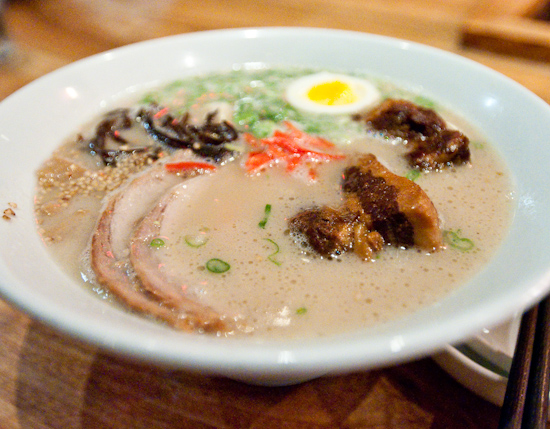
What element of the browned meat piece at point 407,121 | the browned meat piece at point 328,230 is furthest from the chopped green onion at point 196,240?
the browned meat piece at point 407,121

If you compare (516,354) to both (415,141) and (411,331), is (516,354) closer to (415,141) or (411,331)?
(411,331)

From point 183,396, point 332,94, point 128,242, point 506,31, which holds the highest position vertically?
point 506,31

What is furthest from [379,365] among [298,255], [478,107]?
[478,107]

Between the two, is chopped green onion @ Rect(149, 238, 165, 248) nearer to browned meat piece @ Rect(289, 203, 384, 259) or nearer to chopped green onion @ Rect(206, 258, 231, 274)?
chopped green onion @ Rect(206, 258, 231, 274)

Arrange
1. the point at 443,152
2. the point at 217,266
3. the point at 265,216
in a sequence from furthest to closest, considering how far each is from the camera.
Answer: the point at 443,152
the point at 265,216
the point at 217,266

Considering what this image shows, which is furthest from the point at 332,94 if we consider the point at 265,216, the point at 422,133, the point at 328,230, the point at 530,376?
the point at 530,376

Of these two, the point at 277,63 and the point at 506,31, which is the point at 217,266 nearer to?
the point at 277,63

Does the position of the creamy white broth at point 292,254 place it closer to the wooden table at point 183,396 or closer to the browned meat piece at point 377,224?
the browned meat piece at point 377,224
